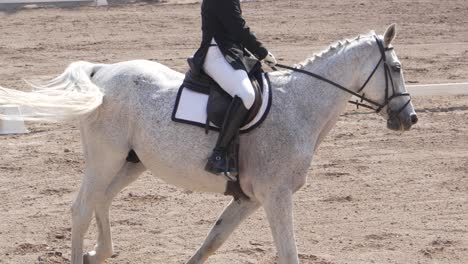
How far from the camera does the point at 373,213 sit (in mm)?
9172

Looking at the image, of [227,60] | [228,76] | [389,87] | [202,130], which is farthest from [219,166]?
[389,87]

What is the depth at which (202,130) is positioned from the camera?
704 cm

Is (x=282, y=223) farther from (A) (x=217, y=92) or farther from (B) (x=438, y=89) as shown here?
(B) (x=438, y=89)

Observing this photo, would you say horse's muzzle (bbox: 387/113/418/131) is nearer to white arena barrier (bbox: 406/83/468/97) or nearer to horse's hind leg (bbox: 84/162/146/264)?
horse's hind leg (bbox: 84/162/146/264)

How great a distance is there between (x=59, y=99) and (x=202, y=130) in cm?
118

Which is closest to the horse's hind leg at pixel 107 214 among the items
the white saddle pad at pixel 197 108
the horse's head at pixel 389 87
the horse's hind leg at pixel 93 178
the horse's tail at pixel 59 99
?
the horse's hind leg at pixel 93 178

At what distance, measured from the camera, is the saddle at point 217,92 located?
6910 mm

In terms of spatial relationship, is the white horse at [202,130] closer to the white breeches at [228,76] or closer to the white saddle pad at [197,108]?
the white saddle pad at [197,108]

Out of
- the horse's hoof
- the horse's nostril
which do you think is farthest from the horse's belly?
the horse's nostril

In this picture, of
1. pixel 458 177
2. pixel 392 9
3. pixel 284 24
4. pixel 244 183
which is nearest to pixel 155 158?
pixel 244 183

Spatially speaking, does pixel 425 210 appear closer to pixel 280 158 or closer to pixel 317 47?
pixel 280 158

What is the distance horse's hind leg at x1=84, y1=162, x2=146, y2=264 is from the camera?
7.49m

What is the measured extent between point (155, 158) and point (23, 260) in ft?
5.36

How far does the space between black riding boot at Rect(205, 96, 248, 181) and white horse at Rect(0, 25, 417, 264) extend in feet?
0.52
